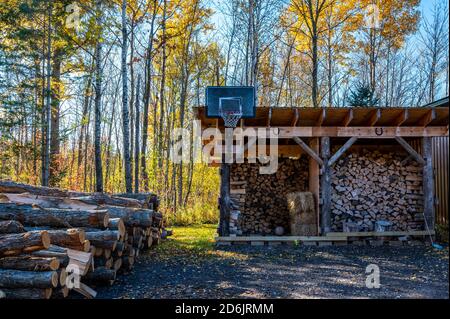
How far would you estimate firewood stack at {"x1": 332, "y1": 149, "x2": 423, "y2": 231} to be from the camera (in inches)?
383

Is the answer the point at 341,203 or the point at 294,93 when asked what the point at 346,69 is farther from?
the point at 341,203

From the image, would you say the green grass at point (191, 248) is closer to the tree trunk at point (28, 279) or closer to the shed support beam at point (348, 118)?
the tree trunk at point (28, 279)

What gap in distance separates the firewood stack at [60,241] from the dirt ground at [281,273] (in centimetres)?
39

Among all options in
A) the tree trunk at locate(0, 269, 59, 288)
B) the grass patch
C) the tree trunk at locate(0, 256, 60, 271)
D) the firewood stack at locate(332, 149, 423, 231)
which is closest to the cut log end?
the tree trunk at locate(0, 256, 60, 271)

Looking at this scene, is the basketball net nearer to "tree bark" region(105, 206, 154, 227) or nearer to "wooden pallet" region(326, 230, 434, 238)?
"tree bark" region(105, 206, 154, 227)

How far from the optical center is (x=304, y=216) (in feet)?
31.0

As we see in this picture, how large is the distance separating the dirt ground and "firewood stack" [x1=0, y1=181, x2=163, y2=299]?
39 centimetres

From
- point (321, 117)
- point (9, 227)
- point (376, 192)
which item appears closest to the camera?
point (9, 227)

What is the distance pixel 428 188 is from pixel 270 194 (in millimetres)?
3780

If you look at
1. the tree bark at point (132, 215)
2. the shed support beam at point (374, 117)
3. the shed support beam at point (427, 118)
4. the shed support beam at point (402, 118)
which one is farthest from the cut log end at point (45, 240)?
the shed support beam at point (427, 118)

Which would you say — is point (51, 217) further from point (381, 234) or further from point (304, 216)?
point (381, 234)

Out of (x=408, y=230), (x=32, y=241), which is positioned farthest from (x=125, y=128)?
(x=408, y=230)

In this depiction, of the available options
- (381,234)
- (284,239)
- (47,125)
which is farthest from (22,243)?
(47,125)

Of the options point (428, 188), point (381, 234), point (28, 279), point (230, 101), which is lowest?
point (381, 234)
